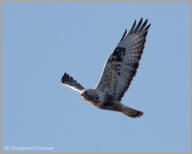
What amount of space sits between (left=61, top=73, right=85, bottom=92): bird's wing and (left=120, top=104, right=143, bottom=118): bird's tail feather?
4.80 ft

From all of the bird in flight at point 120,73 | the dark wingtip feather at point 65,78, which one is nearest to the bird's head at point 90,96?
the bird in flight at point 120,73

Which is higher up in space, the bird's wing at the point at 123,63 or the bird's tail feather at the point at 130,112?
the bird's wing at the point at 123,63

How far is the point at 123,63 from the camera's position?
10617 millimetres

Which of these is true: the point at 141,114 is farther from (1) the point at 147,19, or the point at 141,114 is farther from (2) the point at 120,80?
(1) the point at 147,19

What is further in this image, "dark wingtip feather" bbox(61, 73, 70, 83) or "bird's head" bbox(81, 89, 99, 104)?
"dark wingtip feather" bbox(61, 73, 70, 83)

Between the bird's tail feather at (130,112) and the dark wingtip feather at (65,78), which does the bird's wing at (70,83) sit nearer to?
the dark wingtip feather at (65,78)

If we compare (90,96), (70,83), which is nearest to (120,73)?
(90,96)

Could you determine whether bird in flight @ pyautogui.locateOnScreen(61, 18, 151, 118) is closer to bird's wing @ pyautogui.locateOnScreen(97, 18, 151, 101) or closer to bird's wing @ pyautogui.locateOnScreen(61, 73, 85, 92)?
bird's wing @ pyautogui.locateOnScreen(97, 18, 151, 101)

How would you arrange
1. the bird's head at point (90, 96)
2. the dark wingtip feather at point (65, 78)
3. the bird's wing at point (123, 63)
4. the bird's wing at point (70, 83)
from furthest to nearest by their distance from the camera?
the dark wingtip feather at point (65, 78)
the bird's wing at point (70, 83)
the bird's wing at point (123, 63)
the bird's head at point (90, 96)

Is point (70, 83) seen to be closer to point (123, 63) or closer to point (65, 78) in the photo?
point (65, 78)

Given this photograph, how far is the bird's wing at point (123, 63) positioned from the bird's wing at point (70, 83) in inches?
52.8

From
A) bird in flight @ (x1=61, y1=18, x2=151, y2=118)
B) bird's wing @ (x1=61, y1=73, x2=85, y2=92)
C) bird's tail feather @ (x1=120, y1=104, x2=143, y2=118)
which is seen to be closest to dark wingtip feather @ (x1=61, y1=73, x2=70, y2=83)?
bird's wing @ (x1=61, y1=73, x2=85, y2=92)

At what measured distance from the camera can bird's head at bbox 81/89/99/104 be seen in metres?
10.1

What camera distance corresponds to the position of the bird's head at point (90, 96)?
10125 millimetres
